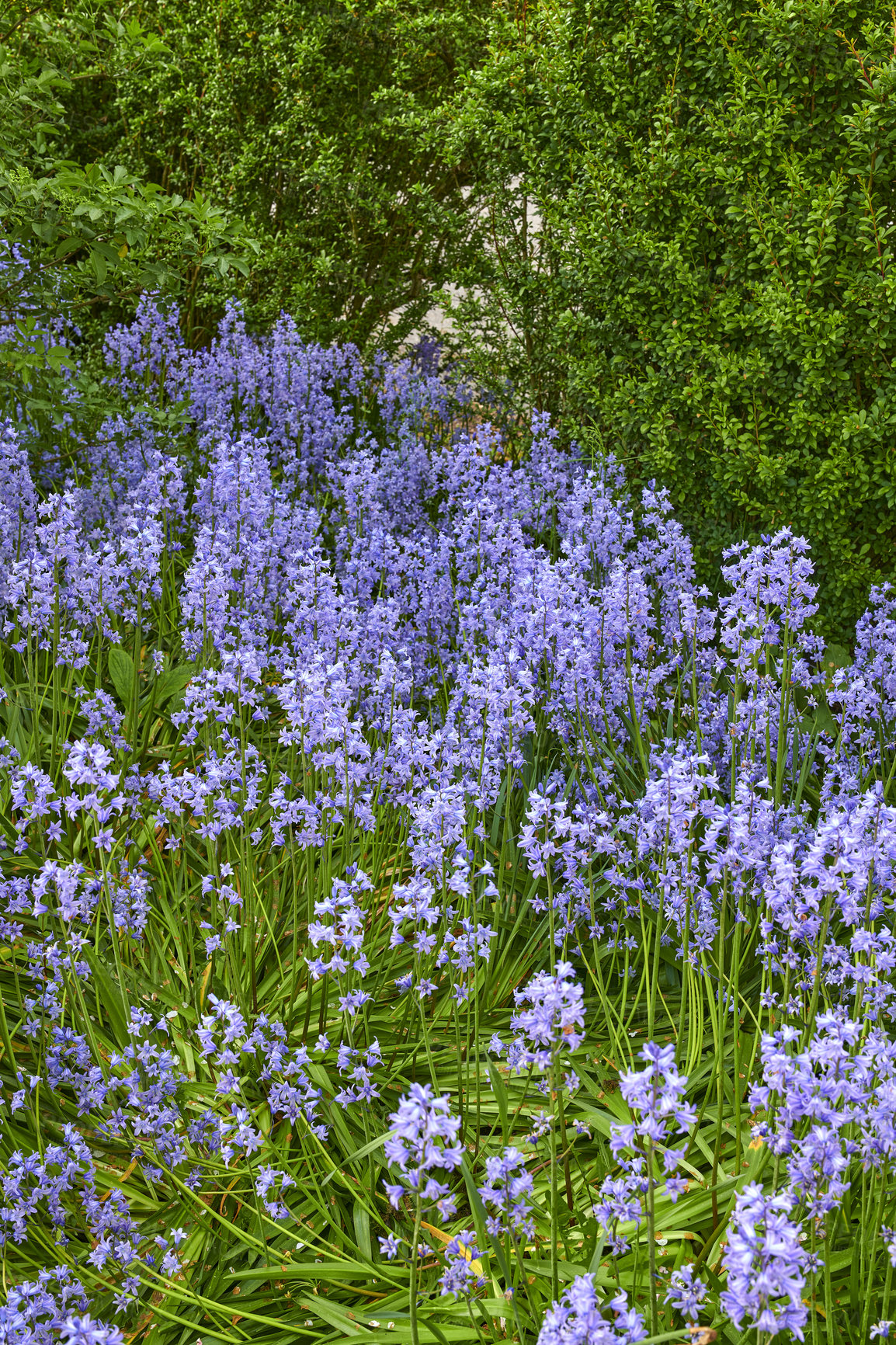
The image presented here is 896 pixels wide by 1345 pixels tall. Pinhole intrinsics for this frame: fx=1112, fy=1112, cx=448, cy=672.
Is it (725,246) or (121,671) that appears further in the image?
(725,246)

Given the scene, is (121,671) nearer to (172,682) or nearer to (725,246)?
(172,682)

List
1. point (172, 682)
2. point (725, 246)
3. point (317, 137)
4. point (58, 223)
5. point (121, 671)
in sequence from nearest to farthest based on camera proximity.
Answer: point (121, 671) < point (172, 682) < point (58, 223) < point (725, 246) < point (317, 137)

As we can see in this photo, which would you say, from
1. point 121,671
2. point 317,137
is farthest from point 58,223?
point 317,137

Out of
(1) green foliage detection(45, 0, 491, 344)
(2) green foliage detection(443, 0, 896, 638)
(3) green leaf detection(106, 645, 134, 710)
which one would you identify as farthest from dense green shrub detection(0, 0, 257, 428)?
(1) green foliage detection(45, 0, 491, 344)

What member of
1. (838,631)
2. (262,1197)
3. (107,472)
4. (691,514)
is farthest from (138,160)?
(262,1197)

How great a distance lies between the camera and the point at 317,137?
28.2 feet

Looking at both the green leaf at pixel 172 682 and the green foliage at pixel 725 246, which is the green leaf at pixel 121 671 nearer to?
the green leaf at pixel 172 682

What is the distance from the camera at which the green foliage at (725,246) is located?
5.16m

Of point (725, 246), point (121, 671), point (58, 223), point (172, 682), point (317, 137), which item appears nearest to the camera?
point (121, 671)

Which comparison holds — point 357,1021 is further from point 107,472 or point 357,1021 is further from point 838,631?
point 107,472

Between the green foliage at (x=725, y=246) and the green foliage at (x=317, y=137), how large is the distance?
1.85 m

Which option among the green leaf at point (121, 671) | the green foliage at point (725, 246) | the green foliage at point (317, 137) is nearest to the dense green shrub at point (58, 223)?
the green leaf at point (121, 671)

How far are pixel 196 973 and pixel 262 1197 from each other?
3.51 ft

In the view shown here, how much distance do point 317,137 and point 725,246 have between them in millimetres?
4146
